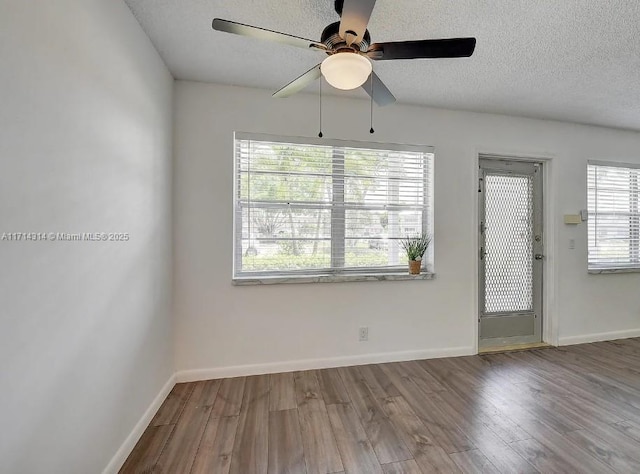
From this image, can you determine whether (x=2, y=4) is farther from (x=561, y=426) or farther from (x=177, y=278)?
(x=561, y=426)

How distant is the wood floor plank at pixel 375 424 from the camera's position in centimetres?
154

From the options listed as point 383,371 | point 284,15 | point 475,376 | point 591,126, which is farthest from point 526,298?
point 284,15

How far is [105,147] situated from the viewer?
1.35 meters

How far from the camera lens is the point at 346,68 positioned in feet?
3.93

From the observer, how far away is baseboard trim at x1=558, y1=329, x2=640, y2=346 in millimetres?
3100

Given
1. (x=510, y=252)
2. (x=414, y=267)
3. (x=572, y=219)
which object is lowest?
(x=414, y=267)

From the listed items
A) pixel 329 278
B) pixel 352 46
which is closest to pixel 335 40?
pixel 352 46

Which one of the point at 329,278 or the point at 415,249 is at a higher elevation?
the point at 415,249

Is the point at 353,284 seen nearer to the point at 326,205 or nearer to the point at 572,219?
the point at 326,205

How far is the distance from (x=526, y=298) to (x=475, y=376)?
1302 millimetres

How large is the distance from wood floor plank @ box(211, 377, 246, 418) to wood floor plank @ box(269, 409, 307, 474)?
0.29 metres

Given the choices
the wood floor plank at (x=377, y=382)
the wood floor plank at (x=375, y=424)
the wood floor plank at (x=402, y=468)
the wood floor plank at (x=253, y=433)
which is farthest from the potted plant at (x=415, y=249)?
the wood floor plank at (x=253, y=433)

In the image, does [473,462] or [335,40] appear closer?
[335,40]

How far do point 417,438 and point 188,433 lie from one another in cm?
140
